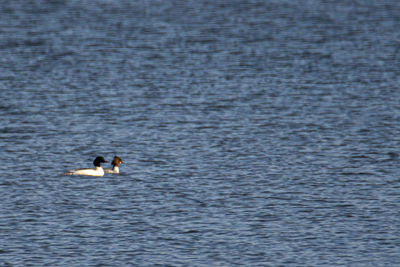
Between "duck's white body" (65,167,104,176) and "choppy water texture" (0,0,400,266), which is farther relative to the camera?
"duck's white body" (65,167,104,176)

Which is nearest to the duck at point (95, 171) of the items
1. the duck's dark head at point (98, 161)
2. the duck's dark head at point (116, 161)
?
the duck's dark head at point (98, 161)

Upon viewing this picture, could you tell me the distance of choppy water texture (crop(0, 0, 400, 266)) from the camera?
32781 millimetres

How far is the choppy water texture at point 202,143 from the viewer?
3278cm

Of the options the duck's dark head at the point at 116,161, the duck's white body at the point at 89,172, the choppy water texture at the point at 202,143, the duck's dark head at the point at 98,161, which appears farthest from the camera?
the duck's dark head at the point at 116,161

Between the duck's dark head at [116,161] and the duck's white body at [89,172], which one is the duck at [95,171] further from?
the duck's dark head at [116,161]

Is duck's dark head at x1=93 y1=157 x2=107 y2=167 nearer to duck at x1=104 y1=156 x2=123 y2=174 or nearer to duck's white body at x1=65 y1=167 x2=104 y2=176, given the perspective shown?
duck's white body at x1=65 y1=167 x2=104 y2=176

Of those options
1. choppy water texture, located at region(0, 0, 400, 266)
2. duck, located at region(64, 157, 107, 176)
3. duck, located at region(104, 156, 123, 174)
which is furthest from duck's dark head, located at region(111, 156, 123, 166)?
choppy water texture, located at region(0, 0, 400, 266)

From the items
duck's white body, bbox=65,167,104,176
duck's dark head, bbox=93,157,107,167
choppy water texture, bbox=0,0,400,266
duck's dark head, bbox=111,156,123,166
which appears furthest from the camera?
duck's dark head, bbox=111,156,123,166

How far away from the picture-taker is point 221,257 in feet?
102

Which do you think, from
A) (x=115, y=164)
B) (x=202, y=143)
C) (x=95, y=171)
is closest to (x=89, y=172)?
(x=95, y=171)

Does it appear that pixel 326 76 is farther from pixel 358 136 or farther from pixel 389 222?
pixel 389 222

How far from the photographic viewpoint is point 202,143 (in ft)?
155

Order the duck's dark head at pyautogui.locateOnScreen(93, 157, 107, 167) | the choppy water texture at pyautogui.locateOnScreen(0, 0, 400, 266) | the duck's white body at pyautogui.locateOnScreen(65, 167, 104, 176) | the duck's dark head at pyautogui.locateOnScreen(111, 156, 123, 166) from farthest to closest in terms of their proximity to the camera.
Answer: the duck's dark head at pyautogui.locateOnScreen(111, 156, 123, 166)
the duck's dark head at pyautogui.locateOnScreen(93, 157, 107, 167)
the duck's white body at pyautogui.locateOnScreen(65, 167, 104, 176)
the choppy water texture at pyautogui.locateOnScreen(0, 0, 400, 266)

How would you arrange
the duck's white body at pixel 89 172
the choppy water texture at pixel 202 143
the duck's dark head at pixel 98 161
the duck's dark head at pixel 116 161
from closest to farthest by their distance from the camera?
the choppy water texture at pixel 202 143 → the duck's white body at pixel 89 172 → the duck's dark head at pixel 98 161 → the duck's dark head at pixel 116 161
